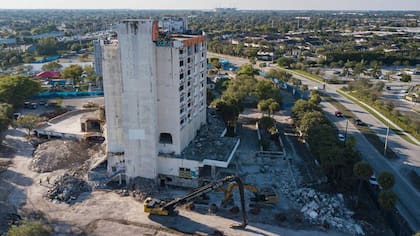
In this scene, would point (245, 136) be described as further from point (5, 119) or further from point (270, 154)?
point (5, 119)

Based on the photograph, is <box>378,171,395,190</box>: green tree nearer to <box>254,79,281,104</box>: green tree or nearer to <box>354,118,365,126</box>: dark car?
<box>354,118,365,126</box>: dark car

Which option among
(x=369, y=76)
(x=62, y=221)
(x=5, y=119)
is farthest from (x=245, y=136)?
(x=369, y=76)

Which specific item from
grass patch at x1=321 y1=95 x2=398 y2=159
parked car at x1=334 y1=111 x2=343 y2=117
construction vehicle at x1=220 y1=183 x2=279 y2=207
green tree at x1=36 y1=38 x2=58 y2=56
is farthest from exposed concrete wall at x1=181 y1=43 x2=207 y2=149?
green tree at x1=36 y1=38 x2=58 y2=56

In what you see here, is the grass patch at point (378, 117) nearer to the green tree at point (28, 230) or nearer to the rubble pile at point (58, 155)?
the rubble pile at point (58, 155)

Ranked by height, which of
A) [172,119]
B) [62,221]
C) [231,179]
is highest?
[172,119]

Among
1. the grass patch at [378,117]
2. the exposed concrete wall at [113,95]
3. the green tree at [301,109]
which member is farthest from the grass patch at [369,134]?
the exposed concrete wall at [113,95]

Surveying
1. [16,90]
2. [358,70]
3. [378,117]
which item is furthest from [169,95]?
[358,70]
